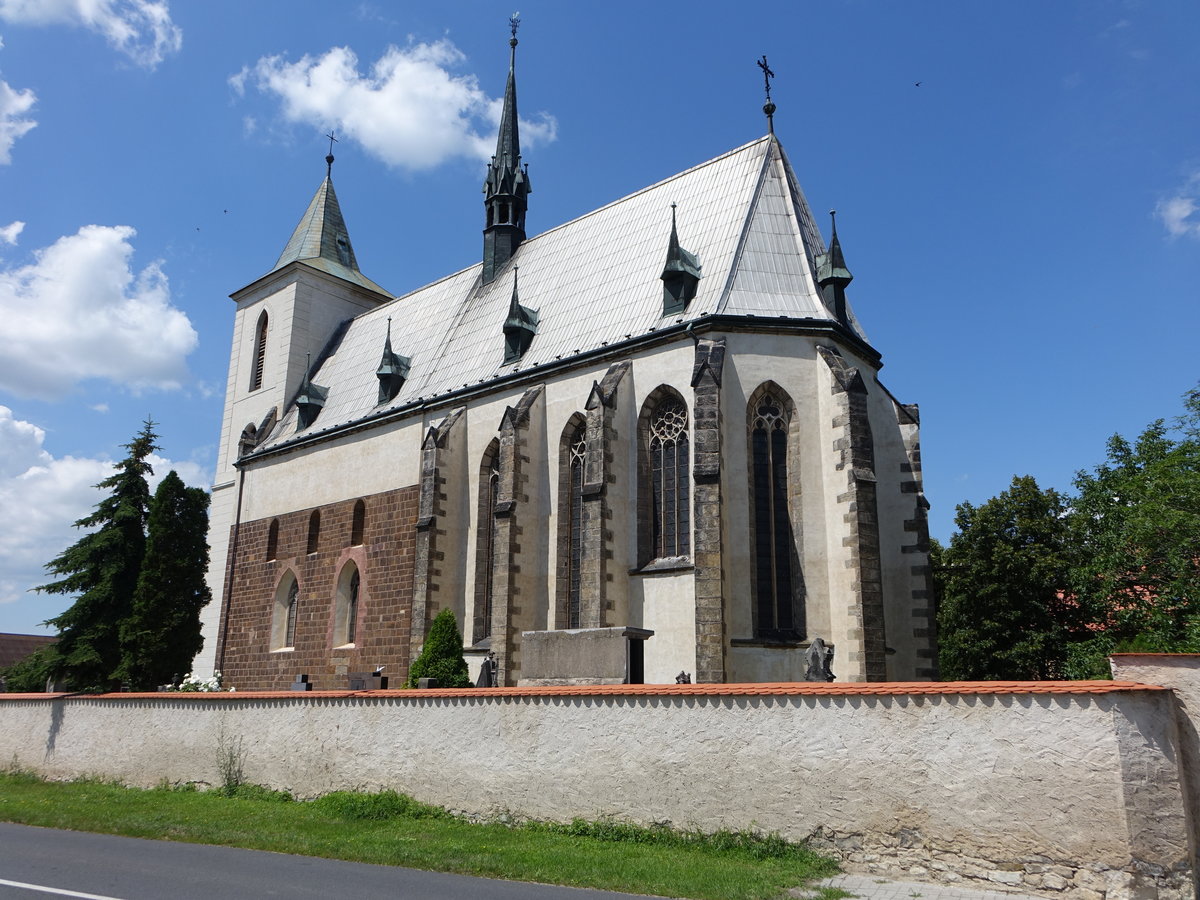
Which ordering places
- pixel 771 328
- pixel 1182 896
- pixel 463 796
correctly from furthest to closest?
pixel 771 328
pixel 463 796
pixel 1182 896

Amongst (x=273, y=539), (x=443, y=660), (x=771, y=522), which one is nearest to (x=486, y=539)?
(x=443, y=660)

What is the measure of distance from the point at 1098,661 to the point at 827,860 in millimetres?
12786

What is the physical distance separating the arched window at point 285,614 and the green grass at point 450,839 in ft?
41.4

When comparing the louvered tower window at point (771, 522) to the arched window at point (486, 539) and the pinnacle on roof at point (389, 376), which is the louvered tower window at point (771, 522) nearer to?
the arched window at point (486, 539)

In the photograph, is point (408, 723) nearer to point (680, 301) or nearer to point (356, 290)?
point (680, 301)

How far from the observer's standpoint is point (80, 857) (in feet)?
35.8

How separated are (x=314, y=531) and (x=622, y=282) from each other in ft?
41.1

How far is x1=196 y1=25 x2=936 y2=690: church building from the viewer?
727 inches

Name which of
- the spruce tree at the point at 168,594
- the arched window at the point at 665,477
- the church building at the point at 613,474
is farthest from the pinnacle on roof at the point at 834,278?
the spruce tree at the point at 168,594

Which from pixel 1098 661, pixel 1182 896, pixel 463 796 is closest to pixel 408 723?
pixel 463 796

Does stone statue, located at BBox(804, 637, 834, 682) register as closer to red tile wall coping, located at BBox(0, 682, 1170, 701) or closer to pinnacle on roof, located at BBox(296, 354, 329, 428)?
red tile wall coping, located at BBox(0, 682, 1170, 701)

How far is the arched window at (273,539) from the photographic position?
30.4 meters

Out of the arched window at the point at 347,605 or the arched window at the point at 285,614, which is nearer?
the arched window at the point at 347,605

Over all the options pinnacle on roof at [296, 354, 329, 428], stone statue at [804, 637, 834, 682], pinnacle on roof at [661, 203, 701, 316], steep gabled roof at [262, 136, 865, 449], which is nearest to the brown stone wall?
steep gabled roof at [262, 136, 865, 449]
